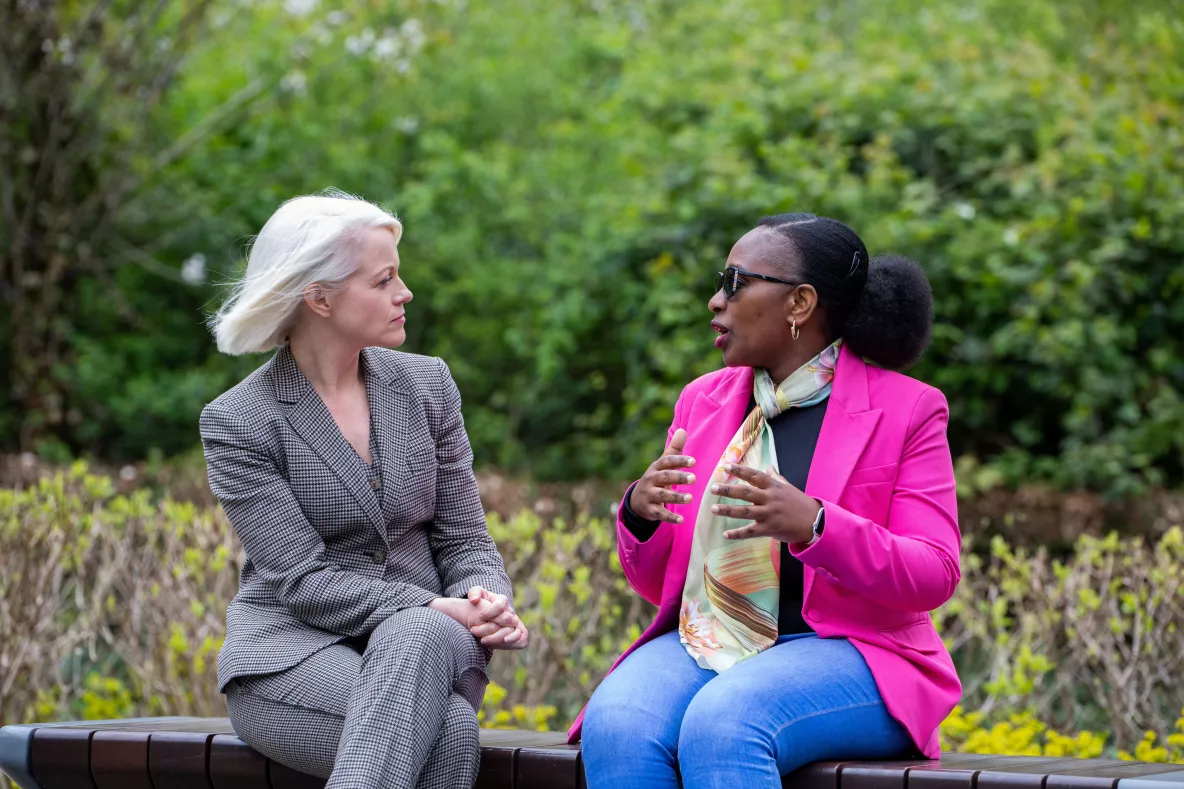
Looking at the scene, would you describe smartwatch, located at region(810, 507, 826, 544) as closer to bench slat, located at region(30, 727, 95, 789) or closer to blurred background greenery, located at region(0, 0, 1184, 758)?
blurred background greenery, located at region(0, 0, 1184, 758)

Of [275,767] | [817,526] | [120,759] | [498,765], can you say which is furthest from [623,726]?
[120,759]

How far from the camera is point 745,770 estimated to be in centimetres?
254

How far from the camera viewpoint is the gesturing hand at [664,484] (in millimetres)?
2758

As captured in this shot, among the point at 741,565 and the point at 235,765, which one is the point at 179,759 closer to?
the point at 235,765

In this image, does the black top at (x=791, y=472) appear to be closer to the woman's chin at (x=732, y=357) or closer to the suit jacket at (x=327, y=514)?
the woman's chin at (x=732, y=357)

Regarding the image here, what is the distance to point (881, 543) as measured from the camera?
2.65 metres

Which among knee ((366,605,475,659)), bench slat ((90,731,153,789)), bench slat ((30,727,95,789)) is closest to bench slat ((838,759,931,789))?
knee ((366,605,475,659))

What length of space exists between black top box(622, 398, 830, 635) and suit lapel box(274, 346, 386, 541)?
1.91 ft

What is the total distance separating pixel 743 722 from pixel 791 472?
59 cm

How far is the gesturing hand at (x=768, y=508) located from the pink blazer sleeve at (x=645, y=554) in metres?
0.34

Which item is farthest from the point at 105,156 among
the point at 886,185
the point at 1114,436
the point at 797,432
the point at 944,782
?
the point at 944,782

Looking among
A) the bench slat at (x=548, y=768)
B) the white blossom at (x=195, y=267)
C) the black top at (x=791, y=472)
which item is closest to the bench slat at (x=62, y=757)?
the bench slat at (x=548, y=768)

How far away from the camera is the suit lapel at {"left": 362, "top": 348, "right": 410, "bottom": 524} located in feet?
10.1

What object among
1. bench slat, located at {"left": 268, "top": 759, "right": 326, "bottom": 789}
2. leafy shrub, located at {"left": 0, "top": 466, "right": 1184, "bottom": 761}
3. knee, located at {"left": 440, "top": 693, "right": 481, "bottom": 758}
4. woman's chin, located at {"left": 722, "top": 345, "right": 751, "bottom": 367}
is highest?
woman's chin, located at {"left": 722, "top": 345, "right": 751, "bottom": 367}
